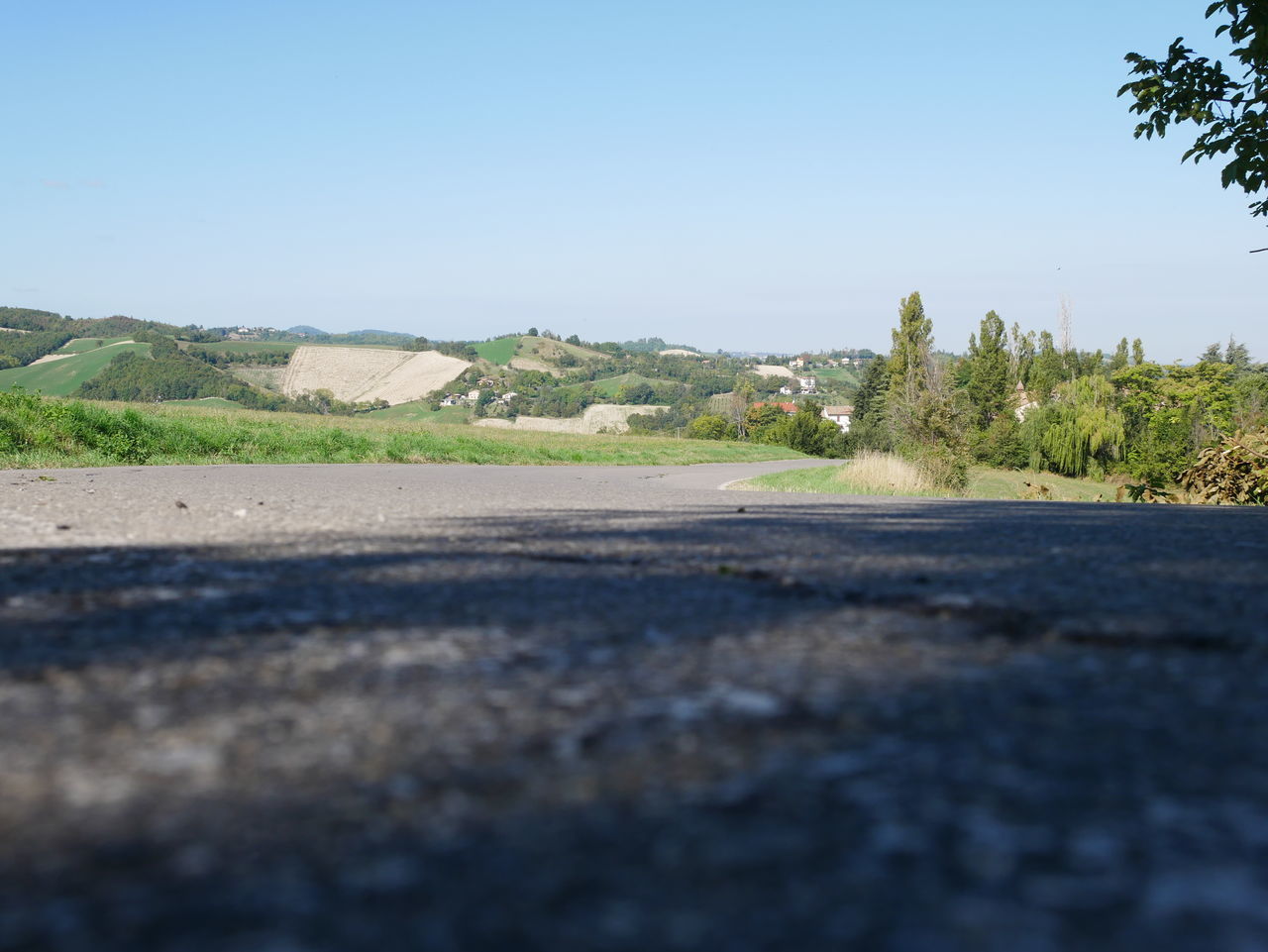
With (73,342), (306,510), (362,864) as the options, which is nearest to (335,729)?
(362,864)

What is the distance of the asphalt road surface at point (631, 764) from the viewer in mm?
1019

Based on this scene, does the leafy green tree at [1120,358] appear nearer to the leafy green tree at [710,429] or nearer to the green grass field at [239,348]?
the leafy green tree at [710,429]

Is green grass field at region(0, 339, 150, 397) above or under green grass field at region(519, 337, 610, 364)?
under

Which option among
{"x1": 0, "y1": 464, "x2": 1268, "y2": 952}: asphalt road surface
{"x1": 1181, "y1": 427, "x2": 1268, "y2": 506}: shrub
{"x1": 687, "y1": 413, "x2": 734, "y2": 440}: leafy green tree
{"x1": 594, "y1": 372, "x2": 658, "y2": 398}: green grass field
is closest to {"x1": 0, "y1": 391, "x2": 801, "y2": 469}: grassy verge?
{"x1": 0, "y1": 464, "x2": 1268, "y2": 952}: asphalt road surface

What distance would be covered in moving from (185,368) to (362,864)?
279 ft

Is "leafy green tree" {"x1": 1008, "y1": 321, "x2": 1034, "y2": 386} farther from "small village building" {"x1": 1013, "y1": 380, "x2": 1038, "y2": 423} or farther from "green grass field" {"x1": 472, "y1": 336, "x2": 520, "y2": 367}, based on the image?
"green grass field" {"x1": 472, "y1": 336, "x2": 520, "y2": 367}

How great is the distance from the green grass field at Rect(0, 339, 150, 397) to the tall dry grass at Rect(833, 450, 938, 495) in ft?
205

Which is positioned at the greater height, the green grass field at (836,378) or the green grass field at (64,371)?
the green grass field at (836,378)

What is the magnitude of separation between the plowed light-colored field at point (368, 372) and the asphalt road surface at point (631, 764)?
108532 millimetres

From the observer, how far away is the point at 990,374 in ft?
207

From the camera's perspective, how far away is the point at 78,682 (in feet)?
6.29

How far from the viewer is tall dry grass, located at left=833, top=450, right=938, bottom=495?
715 inches

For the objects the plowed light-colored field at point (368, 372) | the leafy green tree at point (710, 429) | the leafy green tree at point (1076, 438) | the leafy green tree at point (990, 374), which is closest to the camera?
the leafy green tree at point (1076, 438)

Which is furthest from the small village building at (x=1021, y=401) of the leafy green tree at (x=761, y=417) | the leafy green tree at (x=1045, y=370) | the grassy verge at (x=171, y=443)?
the grassy verge at (x=171, y=443)
